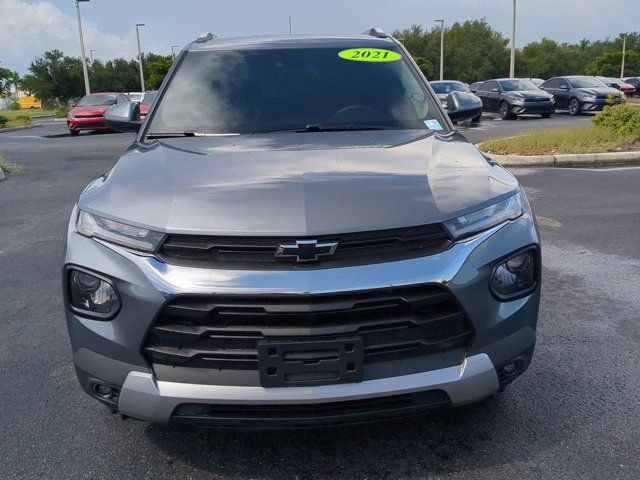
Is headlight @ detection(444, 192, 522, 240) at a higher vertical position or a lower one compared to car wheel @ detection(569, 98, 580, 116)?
higher

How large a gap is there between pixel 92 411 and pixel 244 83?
1998 millimetres

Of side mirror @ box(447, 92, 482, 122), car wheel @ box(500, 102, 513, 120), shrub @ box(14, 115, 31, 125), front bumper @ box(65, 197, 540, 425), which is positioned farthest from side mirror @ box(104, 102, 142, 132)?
shrub @ box(14, 115, 31, 125)

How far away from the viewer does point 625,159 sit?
35.9 feet

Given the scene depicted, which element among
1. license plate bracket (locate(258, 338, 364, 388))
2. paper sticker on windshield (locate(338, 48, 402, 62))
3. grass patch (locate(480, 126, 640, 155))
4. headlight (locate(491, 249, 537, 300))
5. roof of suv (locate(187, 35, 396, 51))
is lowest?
grass patch (locate(480, 126, 640, 155))

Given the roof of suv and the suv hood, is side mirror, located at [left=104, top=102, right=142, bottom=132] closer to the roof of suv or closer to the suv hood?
the roof of suv

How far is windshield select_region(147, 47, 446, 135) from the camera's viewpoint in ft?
11.2

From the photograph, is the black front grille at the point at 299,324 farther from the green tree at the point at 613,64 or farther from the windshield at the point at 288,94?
the green tree at the point at 613,64

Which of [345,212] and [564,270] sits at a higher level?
[345,212]

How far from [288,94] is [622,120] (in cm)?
1151

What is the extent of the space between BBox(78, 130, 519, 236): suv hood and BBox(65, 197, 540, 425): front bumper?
0.15m

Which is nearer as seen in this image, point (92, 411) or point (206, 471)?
point (206, 471)

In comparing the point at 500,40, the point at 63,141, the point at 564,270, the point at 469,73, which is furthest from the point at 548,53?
the point at 564,270

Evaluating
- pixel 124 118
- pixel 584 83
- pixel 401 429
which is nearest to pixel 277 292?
pixel 401 429

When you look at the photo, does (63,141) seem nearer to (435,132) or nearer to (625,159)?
(625,159)
